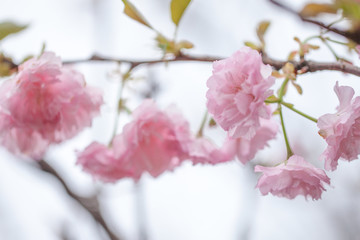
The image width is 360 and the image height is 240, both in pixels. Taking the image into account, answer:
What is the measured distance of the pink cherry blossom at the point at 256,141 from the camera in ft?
3.56

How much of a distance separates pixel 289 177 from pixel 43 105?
58 centimetres

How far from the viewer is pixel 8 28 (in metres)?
1.01

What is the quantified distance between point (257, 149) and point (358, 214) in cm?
402

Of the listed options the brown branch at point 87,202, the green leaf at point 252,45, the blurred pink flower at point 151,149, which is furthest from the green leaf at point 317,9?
the brown branch at point 87,202

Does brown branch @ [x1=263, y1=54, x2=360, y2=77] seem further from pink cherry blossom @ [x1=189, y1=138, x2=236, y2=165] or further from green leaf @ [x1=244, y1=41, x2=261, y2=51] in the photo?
pink cherry blossom @ [x1=189, y1=138, x2=236, y2=165]

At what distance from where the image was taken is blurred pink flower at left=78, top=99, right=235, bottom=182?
1.04 meters

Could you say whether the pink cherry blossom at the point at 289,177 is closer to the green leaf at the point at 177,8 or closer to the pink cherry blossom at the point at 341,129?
the pink cherry blossom at the point at 341,129

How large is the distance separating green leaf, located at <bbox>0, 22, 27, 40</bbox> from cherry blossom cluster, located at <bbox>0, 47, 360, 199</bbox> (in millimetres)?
98

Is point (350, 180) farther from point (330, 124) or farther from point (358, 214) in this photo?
point (330, 124)

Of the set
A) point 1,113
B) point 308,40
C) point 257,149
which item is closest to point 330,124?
point 308,40

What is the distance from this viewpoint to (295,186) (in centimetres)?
79

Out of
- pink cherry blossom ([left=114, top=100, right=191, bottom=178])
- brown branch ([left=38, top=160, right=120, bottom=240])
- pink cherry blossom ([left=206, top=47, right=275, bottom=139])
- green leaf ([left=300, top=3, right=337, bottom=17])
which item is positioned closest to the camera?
green leaf ([left=300, top=3, right=337, bottom=17])

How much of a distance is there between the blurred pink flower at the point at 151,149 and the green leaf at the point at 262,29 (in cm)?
27

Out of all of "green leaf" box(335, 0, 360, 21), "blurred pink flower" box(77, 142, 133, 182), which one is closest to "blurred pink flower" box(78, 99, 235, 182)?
"blurred pink flower" box(77, 142, 133, 182)
